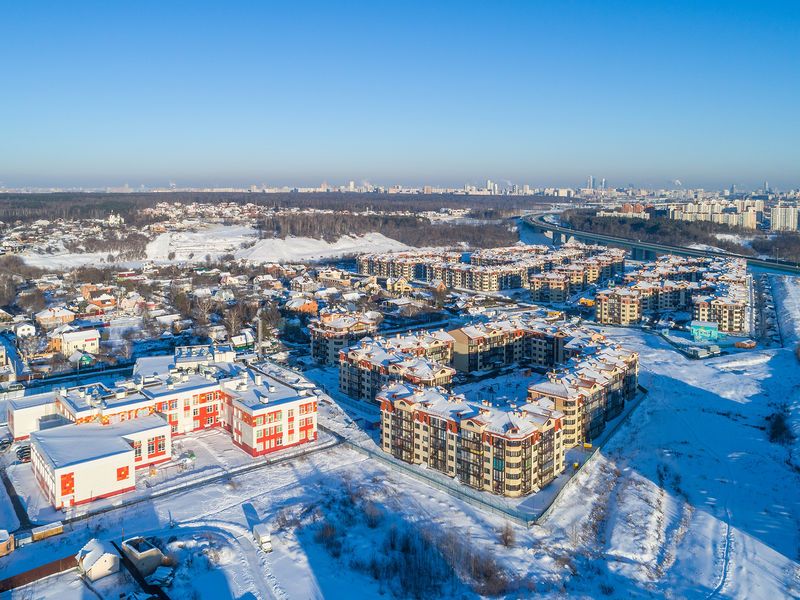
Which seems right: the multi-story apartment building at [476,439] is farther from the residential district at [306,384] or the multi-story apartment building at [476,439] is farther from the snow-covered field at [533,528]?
the snow-covered field at [533,528]

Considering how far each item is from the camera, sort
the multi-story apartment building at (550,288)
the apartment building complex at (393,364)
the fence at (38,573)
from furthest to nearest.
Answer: the multi-story apartment building at (550,288)
the apartment building complex at (393,364)
the fence at (38,573)

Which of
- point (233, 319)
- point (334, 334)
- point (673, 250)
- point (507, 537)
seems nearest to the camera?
point (507, 537)

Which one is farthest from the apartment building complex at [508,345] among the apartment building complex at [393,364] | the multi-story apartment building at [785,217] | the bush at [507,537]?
the multi-story apartment building at [785,217]

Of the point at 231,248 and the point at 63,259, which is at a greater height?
the point at 231,248

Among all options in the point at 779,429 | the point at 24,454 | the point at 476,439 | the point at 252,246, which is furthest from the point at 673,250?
the point at 24,454

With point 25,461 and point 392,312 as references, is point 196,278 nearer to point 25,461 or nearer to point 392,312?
point 392,312

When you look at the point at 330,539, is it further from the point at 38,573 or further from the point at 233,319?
the point at 233,319

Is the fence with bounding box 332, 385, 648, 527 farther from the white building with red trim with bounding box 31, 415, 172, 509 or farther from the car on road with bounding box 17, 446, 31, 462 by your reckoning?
the car on road with bounding box 17, 446, 31, 462
